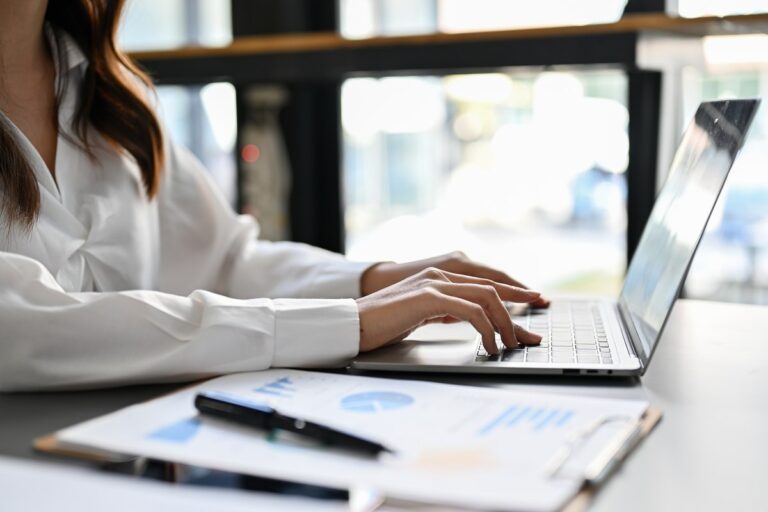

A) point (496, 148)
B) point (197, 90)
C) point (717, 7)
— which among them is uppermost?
point (717, 7)

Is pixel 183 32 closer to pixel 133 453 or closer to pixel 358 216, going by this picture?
pixel 358 216

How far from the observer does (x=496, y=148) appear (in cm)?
218

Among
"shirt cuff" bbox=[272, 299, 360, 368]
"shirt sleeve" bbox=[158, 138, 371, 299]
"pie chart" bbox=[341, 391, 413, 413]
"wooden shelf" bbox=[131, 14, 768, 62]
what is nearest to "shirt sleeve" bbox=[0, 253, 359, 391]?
"shirt cuff" bbox=[272, 299, 360, 368]

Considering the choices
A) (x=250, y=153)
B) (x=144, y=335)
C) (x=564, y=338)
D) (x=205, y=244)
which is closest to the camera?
(x=144, y=335)

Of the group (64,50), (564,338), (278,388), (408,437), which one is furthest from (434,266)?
(64,50)

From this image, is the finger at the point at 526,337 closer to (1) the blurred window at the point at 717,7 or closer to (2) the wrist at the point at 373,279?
(2) the wrist at the point at 373,279

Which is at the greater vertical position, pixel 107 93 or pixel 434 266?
pixel 107 93

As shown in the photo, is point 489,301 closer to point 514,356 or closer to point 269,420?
point 514,356

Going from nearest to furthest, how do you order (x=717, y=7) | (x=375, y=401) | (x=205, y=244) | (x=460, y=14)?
(x=375, y=401)
(x=205, y=244)
(x=717, y=7)
(x=460, y=14)

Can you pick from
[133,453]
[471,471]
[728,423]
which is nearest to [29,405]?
[133,453]

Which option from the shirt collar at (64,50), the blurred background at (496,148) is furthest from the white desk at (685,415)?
the blurred background at (496,148)

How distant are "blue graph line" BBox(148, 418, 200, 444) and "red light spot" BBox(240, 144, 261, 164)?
1623 millimetres

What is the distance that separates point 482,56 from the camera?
1.82 meters

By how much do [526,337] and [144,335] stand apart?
0.37m
